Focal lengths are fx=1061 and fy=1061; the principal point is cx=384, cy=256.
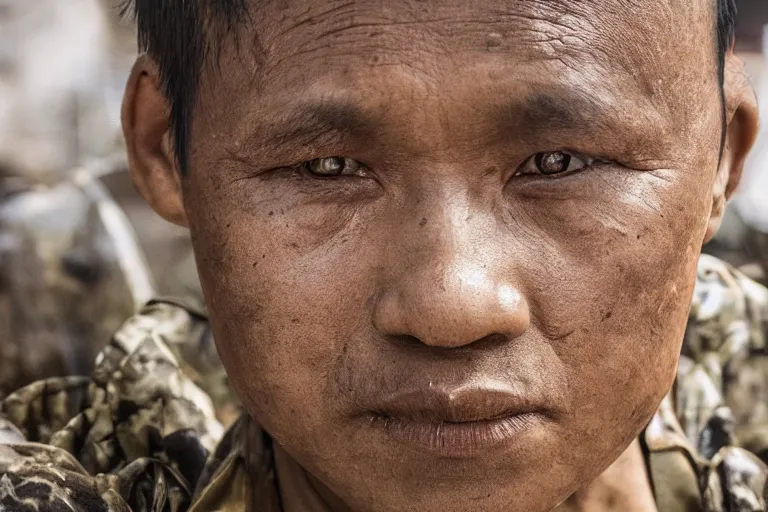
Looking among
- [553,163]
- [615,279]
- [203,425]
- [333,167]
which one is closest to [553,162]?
[553,163]

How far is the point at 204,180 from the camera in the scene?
131 centimetres

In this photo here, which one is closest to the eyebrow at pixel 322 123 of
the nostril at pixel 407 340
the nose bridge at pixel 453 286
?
the nose bridge at pixel 453 286

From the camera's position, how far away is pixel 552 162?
120 centimetres

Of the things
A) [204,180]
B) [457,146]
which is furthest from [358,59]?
[204,180]

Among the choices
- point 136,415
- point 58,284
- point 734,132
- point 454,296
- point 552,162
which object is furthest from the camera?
point 58,284

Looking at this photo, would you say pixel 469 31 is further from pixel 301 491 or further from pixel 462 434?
pixel 301 491

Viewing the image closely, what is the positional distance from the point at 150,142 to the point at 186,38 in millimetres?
208

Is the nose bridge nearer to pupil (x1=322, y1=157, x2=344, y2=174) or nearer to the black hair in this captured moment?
pupil (x1=322, y1=157, x2=344, y2=174)

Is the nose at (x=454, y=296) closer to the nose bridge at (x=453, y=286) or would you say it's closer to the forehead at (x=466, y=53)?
the nose bridge at (x=453, y=286)

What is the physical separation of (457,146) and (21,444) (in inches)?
25.9

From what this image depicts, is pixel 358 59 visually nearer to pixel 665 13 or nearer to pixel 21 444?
pixel 665 13

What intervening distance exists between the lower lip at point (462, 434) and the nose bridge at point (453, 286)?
11 cm

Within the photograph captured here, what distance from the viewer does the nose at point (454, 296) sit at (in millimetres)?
1103

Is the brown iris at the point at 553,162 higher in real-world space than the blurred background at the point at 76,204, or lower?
higher
